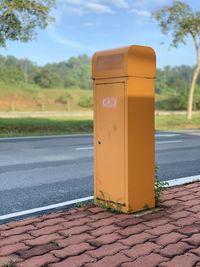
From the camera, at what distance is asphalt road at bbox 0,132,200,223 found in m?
5.63

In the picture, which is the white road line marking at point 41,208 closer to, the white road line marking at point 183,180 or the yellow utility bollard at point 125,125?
the yellow utility bollard at point 125,125

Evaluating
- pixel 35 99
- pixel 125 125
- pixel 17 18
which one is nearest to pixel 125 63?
pixel 125 125

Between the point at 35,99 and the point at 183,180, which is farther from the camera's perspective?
the point at 35,99

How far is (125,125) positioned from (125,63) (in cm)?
67

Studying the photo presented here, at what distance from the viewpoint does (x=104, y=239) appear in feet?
11.9

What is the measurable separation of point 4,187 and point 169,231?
330 centimetres

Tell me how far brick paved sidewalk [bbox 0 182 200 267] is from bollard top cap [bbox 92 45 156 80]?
1.57 meters

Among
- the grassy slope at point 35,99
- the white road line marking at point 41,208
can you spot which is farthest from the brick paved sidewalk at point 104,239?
the grassy slope at point 35,99

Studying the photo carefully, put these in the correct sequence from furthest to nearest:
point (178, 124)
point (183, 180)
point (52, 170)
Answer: point (178, 124) < point (52, 170) < point (183, 180)

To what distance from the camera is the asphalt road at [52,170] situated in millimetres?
5633

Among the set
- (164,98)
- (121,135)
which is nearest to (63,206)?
(121,135)

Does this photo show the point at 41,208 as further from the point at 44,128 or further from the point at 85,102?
the point at 85,102

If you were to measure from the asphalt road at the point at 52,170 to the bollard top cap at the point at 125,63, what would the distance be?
77.0 inches

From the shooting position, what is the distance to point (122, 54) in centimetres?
425
